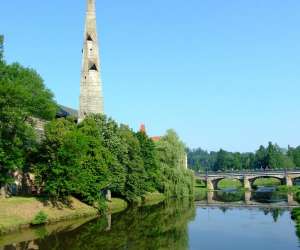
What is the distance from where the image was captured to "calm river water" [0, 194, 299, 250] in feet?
A: 131

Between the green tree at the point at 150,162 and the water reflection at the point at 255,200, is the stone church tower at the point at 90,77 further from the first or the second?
the water reflection at the point at 255,200

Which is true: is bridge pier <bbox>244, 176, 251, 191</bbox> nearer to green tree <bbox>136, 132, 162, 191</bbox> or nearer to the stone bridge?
the stone bridge

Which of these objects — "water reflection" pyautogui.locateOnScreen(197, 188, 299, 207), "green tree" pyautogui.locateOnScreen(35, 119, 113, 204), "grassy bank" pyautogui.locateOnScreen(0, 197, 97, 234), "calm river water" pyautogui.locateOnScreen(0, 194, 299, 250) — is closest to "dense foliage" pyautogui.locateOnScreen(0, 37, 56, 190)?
"green tree" pyautogui.locateOnScreen(35, 119, 113, 204)

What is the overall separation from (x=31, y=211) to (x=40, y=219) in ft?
6.55

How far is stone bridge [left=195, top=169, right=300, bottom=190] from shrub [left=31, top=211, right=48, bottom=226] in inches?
3259

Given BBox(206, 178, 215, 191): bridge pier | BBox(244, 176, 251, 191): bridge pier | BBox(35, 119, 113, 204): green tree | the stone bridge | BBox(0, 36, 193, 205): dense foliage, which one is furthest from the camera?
BBox(206, 178, 215, 191): bridge pier

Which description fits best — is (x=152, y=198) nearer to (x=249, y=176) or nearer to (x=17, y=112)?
(x=17, y=112)

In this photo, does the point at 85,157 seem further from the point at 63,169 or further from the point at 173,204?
the point at 173,204

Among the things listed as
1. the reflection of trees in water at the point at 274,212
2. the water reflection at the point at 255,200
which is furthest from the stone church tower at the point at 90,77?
the reflection of trees in water at the point at 274,212

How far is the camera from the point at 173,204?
254ft

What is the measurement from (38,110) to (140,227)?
17973 millimetres

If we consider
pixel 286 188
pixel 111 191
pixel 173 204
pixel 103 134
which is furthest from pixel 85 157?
pixel 286 188

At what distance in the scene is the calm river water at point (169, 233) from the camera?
131 ft

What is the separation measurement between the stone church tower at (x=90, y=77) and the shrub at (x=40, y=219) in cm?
2826
